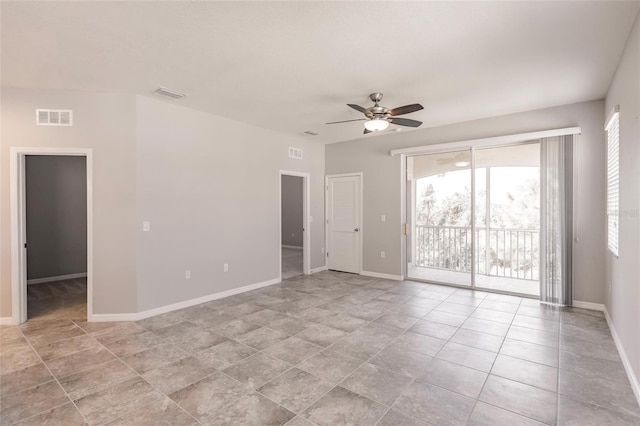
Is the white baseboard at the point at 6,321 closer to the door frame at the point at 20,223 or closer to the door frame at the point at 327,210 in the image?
the door frame at the point at 20,223

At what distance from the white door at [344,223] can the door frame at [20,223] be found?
14.5ft

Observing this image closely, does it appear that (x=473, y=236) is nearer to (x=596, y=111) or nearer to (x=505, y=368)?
(x=596, y=111)

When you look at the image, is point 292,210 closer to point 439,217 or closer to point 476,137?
point 439,217

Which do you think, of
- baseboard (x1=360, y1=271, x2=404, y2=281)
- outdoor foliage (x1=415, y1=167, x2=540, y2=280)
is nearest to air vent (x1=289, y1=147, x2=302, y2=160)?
outdoor foliage (x1=415, y1=167, x2=540, y2=280)

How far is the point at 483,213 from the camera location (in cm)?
641

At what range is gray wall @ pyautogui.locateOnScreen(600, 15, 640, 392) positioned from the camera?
244 cm

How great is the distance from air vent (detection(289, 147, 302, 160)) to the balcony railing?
3069 millimetres

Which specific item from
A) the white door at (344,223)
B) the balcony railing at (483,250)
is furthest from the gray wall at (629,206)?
the white door at (344,223)

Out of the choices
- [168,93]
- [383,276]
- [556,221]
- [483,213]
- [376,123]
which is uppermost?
[168,93]

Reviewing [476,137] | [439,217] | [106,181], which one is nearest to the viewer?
[106,181]

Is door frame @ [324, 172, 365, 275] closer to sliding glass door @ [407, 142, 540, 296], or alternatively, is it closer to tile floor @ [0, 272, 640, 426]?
sliding glass door @ [407, 142, 540, 296]

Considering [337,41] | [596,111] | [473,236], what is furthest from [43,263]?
[596,111]

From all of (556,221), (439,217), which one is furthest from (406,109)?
(439,217)

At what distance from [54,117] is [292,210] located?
7.76m
